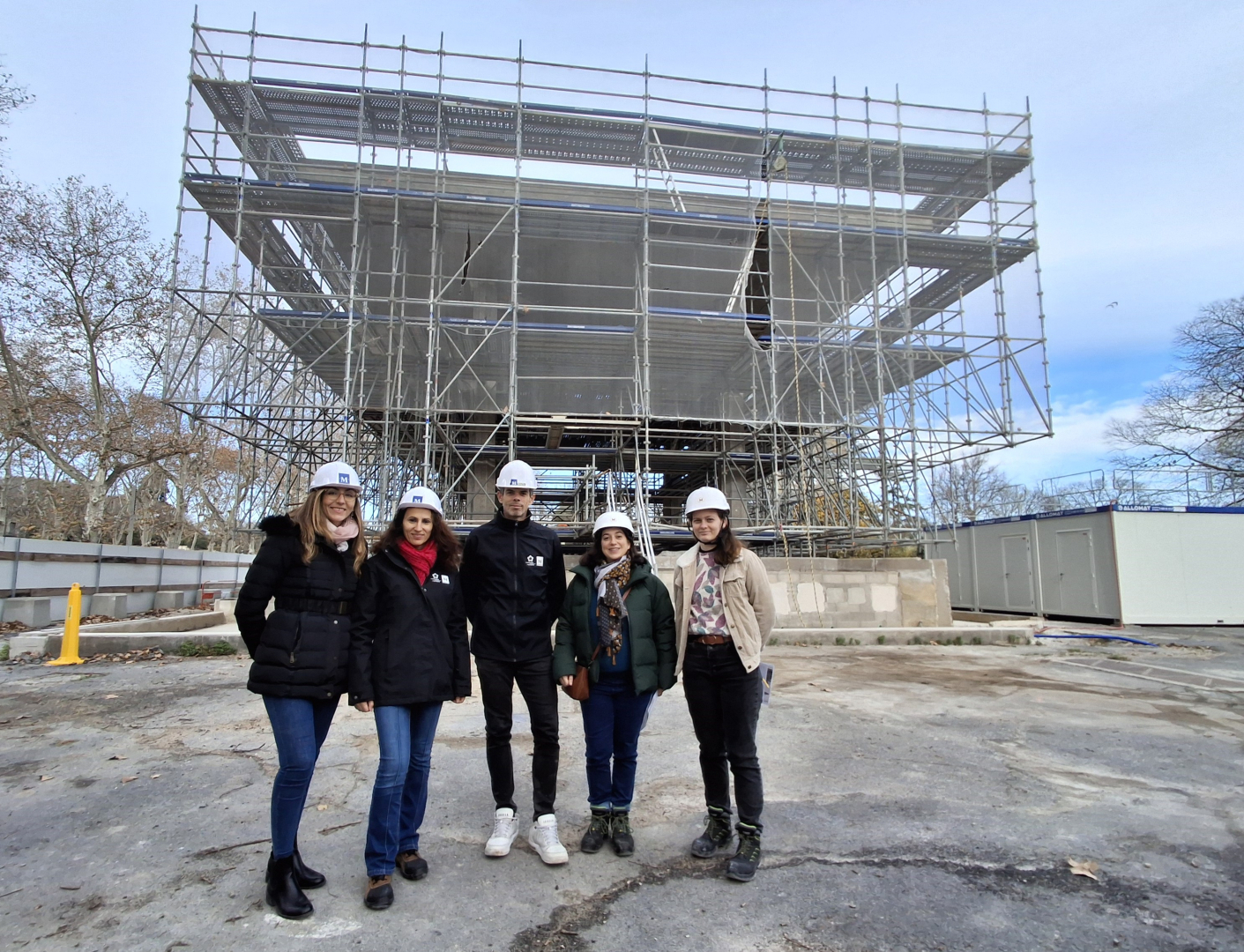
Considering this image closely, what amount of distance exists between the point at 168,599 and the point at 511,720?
20.2 metres

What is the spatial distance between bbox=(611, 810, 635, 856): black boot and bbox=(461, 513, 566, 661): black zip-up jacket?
0.89m

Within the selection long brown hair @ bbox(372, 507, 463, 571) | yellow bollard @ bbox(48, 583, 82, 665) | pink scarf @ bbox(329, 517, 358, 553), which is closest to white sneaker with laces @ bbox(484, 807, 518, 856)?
long brown hair @ bbox(372, 507, 463, 571)

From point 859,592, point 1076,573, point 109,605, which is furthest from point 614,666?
point 1076,573

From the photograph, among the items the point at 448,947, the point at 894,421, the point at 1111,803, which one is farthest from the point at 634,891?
the point at 894,421

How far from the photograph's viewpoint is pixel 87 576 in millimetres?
16484

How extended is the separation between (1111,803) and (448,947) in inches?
154

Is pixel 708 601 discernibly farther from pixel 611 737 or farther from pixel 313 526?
pixel 313 526

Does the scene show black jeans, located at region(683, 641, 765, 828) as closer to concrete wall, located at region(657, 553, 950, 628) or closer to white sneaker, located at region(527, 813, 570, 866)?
white sneaker, located at region(527, 813, 570, 866)

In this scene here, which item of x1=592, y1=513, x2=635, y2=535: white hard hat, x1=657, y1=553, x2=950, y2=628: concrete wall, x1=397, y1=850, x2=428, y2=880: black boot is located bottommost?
x1=397, y1=850, x2=428, y2=880: black boot

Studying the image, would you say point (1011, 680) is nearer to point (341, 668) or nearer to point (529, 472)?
point (529, 472)

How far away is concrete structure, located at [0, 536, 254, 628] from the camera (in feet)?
46.4

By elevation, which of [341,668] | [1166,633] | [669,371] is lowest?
[1166,633]

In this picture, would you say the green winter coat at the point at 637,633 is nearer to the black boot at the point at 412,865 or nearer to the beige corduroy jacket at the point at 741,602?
the beige corduroy jacket at the point at 741,602

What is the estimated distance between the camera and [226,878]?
3195mm
